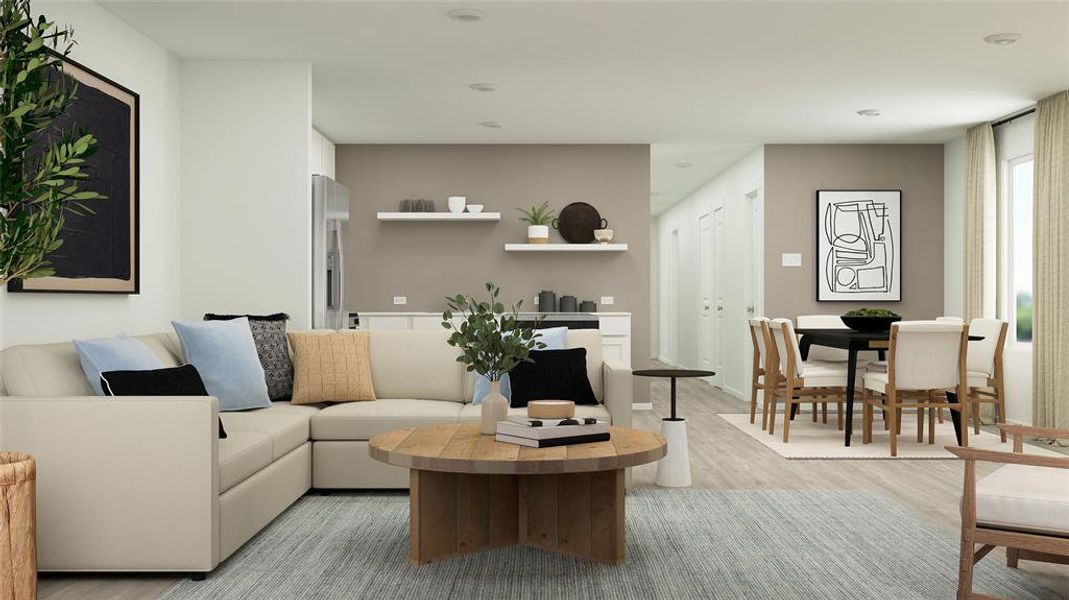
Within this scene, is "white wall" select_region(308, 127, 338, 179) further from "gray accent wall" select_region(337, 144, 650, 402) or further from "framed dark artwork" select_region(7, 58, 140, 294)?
"framed dark artwork" select_region(7, 58, 140, 294)

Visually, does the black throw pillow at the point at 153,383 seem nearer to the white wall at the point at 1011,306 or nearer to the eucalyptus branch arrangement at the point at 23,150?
the eucalyptus branch arrangement at the point at 23,150

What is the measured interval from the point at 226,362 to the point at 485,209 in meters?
4.46

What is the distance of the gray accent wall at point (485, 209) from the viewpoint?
8.58 m

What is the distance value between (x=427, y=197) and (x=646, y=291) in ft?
7.40

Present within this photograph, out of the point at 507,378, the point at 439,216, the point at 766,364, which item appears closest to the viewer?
the point at 507,378

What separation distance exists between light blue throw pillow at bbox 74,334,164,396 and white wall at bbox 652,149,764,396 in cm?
635

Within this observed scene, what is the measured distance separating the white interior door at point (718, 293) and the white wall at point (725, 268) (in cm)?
16

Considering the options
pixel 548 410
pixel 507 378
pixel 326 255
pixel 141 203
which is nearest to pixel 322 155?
pixel 326 255

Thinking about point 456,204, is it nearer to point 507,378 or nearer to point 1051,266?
point 507,378

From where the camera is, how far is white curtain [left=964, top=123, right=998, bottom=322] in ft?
24.8

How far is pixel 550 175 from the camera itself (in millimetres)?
8602

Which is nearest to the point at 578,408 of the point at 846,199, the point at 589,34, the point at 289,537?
the point at 289,537

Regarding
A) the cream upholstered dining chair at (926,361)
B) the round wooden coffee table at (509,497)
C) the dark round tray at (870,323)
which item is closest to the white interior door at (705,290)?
the dark round tray at (870,323)

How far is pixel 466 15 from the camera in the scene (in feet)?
15.6
